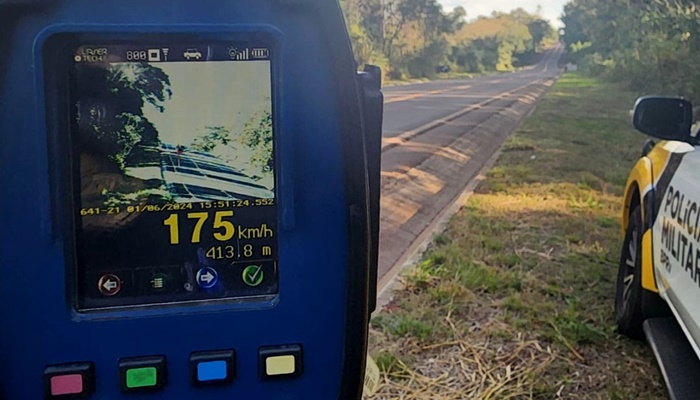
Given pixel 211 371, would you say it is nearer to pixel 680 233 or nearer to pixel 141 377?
pixel 141 377

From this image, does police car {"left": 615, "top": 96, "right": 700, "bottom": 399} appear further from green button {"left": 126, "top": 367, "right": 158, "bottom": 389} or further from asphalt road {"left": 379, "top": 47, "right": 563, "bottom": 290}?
green button {"left": 126, "top": 367, "right": 158, "bottom": 389}

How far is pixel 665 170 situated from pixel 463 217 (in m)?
3.14

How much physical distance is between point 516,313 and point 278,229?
125 inches

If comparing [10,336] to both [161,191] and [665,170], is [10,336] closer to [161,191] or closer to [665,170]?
[161,191]

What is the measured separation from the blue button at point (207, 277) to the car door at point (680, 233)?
2.05 meters

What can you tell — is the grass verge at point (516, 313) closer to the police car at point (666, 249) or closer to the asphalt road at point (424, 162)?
the police car at point (666, 249)

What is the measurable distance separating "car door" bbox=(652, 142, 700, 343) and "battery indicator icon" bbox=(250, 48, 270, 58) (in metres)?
2.11

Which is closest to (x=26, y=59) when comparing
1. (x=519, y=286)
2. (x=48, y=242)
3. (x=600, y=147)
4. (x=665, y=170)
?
(x=48, y=242)

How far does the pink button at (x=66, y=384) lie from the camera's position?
109 centimetres

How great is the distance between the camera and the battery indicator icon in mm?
1106

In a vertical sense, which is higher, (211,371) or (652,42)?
(652,42)

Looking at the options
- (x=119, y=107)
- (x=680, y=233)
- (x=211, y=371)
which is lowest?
(x=680, y=233)

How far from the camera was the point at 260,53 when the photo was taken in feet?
3.63

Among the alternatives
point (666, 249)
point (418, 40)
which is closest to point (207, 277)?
point (666, 249)
